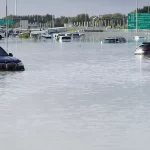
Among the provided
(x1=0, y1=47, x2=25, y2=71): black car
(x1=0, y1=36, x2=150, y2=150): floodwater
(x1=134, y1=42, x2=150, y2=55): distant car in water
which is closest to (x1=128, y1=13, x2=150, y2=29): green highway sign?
(x1=134, y1=42, x2=150, y2=55): distant car in water

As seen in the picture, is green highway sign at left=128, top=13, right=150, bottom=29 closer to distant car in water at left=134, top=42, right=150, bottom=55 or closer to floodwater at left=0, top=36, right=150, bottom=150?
distant car in water at left=134, top=42, right=150, bottom=55

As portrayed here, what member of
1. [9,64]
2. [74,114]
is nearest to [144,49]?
[9,64]

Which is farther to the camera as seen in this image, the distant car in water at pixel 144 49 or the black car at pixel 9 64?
the distant car in water at pixel 144 49

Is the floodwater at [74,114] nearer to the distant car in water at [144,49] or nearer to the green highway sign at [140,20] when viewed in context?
the distant car in water at [144,49]

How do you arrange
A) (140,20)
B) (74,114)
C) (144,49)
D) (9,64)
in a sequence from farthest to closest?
1. (140,20)
2. (144,49)
3. (9,64)
4. (74,114)

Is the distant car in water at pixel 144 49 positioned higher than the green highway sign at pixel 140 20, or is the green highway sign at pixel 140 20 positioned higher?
the green highway sign at pixel 140 20

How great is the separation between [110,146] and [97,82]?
1177 centimetres

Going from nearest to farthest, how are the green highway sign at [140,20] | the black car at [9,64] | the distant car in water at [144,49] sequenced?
the black car at [9,64]
the distant car in water at [144,49]
the green highway sign at [140,20]

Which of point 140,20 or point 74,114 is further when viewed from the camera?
point 140,20

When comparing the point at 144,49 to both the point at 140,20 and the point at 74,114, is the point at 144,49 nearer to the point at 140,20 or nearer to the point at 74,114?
the point at 74,114

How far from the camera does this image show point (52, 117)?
41.0 ft

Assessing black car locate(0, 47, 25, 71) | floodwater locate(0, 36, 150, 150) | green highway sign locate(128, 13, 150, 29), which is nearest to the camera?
floodwater locate(0, 36, 150, 150)

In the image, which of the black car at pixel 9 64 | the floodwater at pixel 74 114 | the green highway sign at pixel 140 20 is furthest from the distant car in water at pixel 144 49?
the green highway sign at pixel 140 20

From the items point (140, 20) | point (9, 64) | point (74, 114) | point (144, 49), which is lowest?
point (74, 114)
